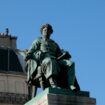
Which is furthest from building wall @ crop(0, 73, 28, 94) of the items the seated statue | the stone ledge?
the seated statue

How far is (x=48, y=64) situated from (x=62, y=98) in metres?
1.12

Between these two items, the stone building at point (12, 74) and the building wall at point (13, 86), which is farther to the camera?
the stone building at point (12, 74)

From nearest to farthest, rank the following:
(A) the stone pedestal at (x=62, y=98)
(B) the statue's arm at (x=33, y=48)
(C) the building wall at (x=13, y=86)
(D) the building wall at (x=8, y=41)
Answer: (A) the stone pedestal at (x=62, y=98) < (B) the statue's arm at (x=33, y=48) < (C) the building wall at (x=13, y=86) < (D) the building wall at (x=8, y=41)

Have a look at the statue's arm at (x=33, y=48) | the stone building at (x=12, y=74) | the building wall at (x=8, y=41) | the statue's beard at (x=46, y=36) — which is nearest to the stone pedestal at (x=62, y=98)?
the statue's arm at (x=33, y=48)

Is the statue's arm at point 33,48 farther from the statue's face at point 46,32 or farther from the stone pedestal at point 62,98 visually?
the stone pedestal at point 62,98

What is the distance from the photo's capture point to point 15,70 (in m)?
51.5

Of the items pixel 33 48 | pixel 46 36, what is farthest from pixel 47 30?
pixel 33 48

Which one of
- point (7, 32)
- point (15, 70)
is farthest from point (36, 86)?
point (7, 32)

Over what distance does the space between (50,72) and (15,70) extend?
34.6 metres

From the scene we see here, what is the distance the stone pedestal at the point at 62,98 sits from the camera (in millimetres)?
16438

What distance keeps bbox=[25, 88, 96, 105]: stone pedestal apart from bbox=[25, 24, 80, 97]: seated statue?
9.5 inches

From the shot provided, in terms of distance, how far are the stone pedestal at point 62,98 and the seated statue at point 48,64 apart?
24cm

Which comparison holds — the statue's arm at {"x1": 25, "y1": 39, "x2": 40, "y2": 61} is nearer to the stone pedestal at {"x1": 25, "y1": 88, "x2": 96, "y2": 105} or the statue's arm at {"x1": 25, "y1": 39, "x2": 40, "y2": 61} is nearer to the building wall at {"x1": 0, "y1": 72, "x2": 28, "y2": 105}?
the stone pedestal at {"x1": 25, "y1": 88, "x2": 96, "y2": 105}

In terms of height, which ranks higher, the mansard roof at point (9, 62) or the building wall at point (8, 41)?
the building wall at point (8, 41)
